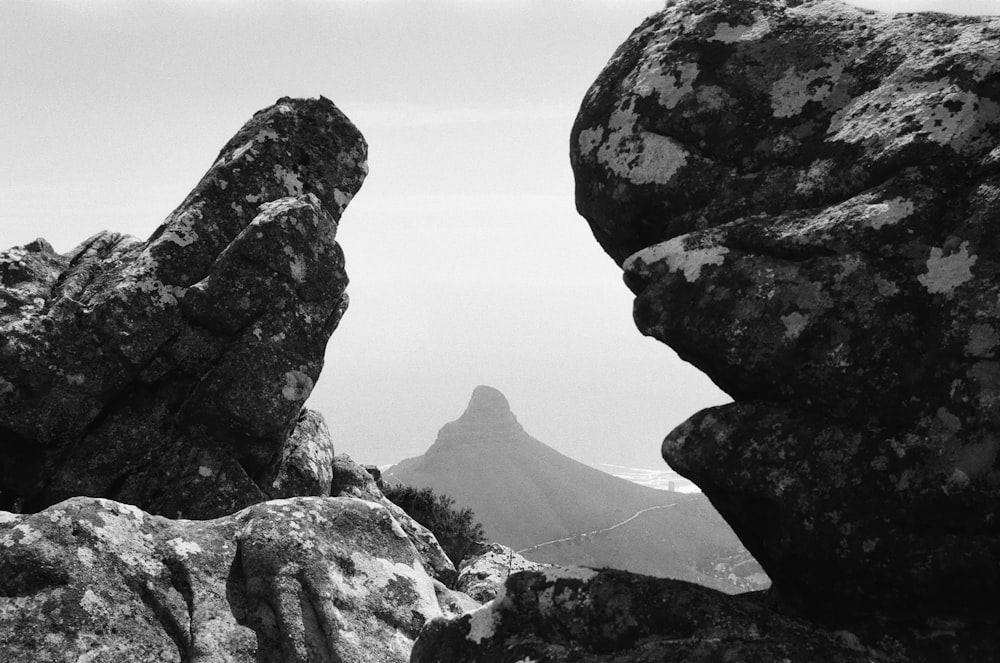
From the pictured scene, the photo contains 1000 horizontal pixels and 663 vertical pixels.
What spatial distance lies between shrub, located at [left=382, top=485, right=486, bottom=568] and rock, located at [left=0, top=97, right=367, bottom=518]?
19.3 meters

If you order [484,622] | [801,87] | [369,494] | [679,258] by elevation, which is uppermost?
[801,87]

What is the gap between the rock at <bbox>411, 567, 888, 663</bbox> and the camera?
1069 centimetres

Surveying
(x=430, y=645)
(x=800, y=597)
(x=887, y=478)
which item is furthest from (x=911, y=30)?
(x=430, y=645)

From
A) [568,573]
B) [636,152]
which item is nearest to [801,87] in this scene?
[636,152]

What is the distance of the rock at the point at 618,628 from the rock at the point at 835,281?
85 centimetres

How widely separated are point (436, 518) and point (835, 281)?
42.5 metres

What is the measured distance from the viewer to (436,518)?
168ft

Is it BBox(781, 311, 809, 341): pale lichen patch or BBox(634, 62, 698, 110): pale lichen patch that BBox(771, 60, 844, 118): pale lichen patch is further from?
BBox(781, 311, 809, 341): pale lichen patch

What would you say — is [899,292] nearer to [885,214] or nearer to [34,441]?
[885,214]

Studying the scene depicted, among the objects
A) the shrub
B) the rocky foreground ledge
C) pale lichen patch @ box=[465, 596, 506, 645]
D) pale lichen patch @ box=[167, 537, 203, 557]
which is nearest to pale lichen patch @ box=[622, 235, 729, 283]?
pale lichen patch @ box=[465, 596, 506, 645]

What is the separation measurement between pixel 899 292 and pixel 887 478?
2478 mm

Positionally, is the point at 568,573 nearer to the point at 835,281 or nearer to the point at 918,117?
the point at 835,281

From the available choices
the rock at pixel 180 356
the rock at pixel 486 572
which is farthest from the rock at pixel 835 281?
the rock at pixel 180 356

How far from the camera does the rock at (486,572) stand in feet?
67.3
